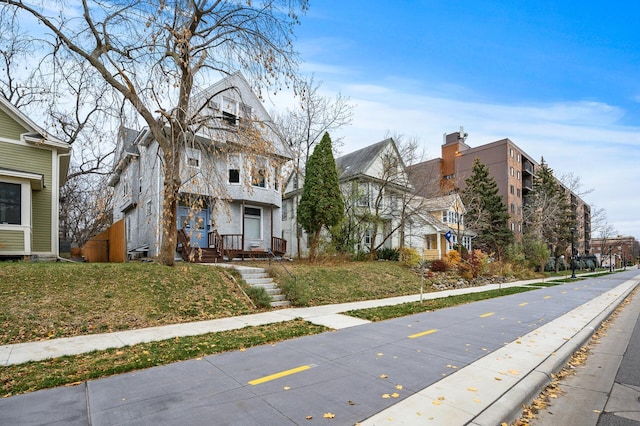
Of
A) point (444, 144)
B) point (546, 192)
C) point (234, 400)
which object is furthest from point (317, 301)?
point (444, 144)

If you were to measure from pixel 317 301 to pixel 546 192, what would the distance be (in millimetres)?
41517

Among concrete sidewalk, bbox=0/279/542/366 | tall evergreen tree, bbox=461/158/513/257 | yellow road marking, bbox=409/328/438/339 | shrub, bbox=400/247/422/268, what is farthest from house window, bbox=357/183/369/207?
yellow road marking, bbox=409/328/438/339

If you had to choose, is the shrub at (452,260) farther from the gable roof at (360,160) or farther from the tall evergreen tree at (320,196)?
the gable roof at (360,160)

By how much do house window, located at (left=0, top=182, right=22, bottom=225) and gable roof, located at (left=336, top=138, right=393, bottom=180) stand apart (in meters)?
18.1

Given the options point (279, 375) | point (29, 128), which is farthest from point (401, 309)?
point (29, 128)

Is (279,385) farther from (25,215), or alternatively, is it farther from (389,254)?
(389,254)

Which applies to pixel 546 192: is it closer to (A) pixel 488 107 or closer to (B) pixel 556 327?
(A) pixel 488 107

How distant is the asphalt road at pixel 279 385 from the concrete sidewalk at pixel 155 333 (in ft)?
6.12

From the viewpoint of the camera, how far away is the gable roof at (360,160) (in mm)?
27641

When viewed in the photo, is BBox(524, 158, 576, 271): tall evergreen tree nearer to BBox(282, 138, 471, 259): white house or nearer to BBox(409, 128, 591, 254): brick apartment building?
BBox(409, 128, 591, 254): brick apartment building

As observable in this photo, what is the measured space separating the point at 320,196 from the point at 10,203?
507 inches

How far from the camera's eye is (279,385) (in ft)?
14.6

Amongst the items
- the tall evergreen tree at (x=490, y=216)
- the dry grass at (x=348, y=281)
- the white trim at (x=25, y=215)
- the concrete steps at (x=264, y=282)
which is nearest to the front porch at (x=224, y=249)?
the dry grass at (x=348, y=281)

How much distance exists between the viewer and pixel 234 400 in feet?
13.1
